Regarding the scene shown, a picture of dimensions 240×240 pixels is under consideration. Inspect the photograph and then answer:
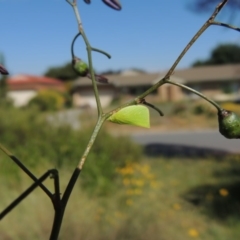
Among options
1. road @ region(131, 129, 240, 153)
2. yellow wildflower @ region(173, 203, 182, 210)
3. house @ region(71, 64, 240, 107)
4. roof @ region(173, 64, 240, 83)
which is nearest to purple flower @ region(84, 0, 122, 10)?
yellow wildflower @ region(173, 203, 182, 210)

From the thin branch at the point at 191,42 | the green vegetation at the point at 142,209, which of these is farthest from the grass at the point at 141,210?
the thin branch at the point at 191,42

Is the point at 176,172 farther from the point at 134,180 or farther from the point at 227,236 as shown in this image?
the point at 227,236

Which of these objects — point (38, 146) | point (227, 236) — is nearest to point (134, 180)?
point (38, 146)

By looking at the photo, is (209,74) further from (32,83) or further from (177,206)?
(177,206)

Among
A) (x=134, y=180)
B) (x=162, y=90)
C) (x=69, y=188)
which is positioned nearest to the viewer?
(x=69, y=188)

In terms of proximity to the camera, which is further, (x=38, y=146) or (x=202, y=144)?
(x=202, y=144)

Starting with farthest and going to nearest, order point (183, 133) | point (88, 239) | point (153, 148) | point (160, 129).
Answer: point (160, 129)
point (183, 133)
point (153, 148)
point (88, 239)

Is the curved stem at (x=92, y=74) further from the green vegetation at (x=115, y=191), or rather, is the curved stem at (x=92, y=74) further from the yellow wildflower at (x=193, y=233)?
the yellow wildflower at (x=193, y=233)
